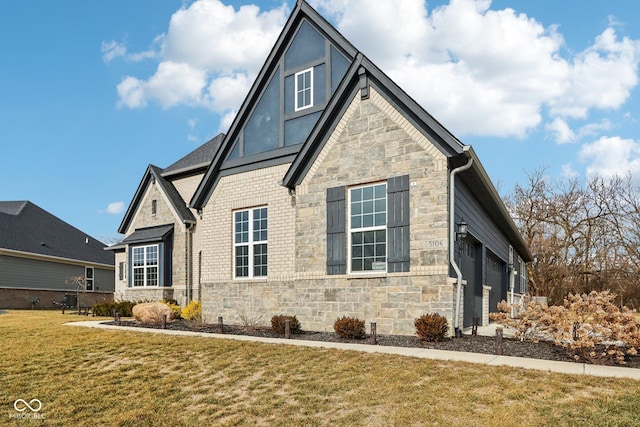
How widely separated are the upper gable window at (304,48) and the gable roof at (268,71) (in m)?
0.20

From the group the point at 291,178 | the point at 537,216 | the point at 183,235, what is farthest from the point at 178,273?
the point at 537,216

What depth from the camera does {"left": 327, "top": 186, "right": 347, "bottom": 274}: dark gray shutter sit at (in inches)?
486

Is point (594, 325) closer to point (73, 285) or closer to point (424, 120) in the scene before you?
point (424, 120)

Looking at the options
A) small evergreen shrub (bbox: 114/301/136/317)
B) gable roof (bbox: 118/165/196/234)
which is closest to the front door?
gable roof (bbox: 118/165/196/234)

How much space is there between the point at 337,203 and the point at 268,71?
5.41 metres

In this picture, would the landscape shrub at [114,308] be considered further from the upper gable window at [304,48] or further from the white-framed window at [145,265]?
the upper gable window at [304,48]

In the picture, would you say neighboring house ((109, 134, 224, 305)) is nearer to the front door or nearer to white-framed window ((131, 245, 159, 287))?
white-framed window ((131, 245, 159, 287))

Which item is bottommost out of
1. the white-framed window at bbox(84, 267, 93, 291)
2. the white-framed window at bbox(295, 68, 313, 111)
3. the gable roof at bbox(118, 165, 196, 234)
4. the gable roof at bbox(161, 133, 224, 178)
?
the white-framed window at bbox(84, 267, 93, 291)

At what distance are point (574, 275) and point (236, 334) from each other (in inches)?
1163

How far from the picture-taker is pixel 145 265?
22250 mm

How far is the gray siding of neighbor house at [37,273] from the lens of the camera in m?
27.1

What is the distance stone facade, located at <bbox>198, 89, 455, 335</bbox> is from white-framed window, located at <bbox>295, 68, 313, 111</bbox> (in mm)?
1881

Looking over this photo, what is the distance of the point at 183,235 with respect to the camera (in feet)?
70.0

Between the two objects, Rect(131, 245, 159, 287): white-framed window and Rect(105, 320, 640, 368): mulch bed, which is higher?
Rect(131, 245, 159, 287): white-framed window
